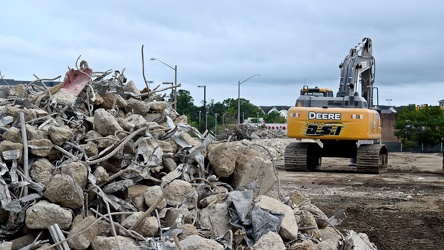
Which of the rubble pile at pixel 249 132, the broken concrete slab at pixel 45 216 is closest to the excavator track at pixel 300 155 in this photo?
the rubble pile at pixel 249 132

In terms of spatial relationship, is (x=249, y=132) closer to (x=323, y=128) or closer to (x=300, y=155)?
(x=300, y=155)

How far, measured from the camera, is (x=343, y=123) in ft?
66.9

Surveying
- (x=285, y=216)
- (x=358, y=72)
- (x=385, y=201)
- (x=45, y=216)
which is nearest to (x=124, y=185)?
(x=45, y=216)

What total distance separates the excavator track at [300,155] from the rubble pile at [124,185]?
14.7 meters

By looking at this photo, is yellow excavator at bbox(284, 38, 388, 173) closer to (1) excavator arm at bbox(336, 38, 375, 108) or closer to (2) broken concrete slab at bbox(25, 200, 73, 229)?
(1) excavator arm at bbox(336, 38, 375, 108)

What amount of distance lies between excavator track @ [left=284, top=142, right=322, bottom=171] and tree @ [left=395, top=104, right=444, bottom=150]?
34637mm

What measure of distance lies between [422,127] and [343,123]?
124 feet

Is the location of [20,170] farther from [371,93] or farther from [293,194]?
[371,93]

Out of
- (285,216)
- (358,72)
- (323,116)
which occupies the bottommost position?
(285,216)

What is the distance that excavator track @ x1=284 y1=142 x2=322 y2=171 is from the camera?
859 inches

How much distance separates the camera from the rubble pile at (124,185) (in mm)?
5137

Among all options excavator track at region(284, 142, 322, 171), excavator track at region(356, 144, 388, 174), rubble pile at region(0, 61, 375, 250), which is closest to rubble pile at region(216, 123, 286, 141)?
excavator track at region(284, 142, 322, 171)

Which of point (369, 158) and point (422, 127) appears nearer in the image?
point (369, 158)

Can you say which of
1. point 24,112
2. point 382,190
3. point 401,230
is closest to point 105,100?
point 24,112
